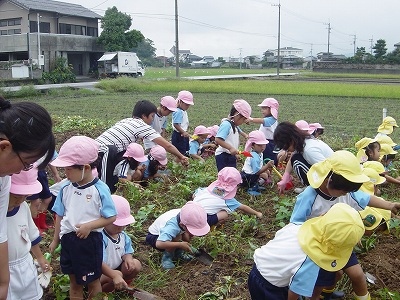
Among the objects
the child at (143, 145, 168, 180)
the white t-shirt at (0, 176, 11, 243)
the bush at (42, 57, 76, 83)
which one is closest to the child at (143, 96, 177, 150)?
the child at (143, 145, 168, 180)

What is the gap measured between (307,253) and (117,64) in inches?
1500

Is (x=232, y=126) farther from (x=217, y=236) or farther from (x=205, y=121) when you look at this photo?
(x=205, y=121)

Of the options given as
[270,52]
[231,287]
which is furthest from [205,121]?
[270,52]

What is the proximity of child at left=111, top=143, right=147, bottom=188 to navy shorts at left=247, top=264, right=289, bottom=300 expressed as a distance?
3394 mm

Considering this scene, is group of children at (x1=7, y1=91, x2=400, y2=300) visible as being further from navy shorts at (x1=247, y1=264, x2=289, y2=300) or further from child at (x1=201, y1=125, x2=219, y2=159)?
child at (x1=201, y1=125, x2=219, y2=159)

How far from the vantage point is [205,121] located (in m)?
13.9

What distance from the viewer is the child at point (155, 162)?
7031mm

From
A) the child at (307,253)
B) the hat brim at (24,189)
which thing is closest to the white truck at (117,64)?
the hat brim at (24,189)

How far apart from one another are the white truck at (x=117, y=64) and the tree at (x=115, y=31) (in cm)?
126

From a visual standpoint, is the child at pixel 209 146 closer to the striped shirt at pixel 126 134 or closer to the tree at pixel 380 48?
the striped shirt at pixel 126 134

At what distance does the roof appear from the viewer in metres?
36.3

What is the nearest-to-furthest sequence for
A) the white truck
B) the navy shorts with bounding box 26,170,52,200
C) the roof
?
the navy shorts with bounding box 26,170,52,200, the roof, the white truck

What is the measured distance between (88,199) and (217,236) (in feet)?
5.54

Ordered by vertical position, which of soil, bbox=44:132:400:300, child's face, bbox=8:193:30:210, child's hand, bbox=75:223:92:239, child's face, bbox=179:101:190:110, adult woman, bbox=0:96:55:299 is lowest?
soil, bbox=44:132:400:300
